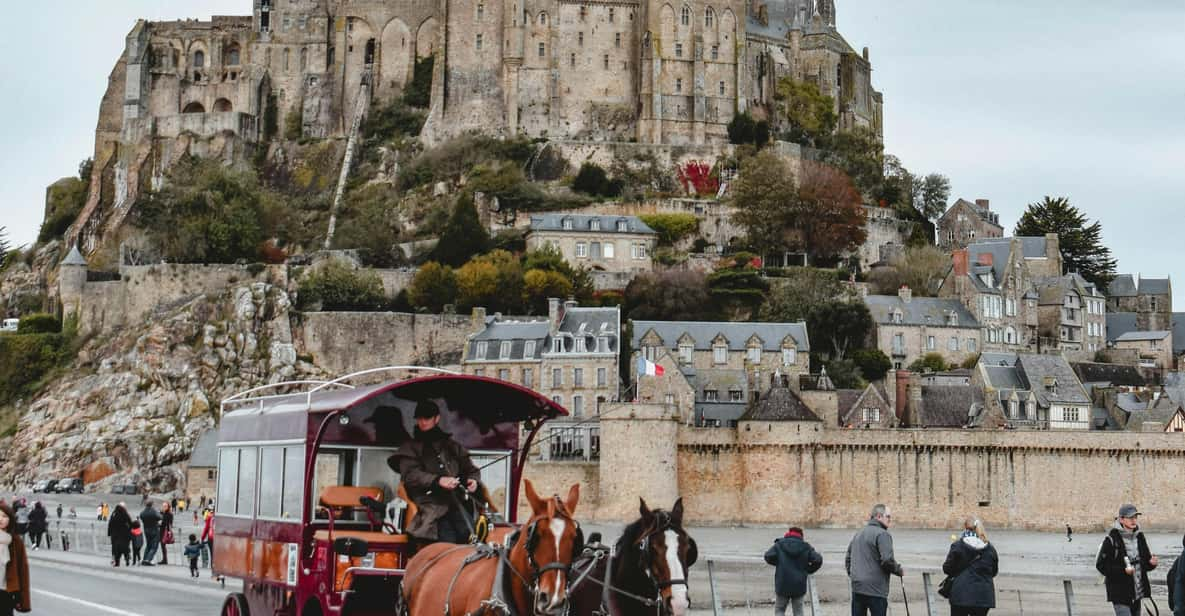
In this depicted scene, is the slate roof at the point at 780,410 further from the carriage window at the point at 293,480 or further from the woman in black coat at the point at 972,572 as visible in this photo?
the carriage window at the point at 293,480

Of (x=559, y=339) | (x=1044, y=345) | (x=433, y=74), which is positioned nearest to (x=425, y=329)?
(x=559, y=339)

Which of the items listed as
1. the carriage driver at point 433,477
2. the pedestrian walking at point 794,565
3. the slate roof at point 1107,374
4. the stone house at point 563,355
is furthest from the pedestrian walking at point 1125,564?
the slate roof at point 1107,374

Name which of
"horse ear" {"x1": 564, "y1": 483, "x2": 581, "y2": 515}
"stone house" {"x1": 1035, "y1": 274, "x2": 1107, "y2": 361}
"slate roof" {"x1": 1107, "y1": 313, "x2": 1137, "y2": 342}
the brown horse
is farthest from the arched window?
"horse ear" {"x1": 564, "y1": 483, "x2": 581, "y2": 515}

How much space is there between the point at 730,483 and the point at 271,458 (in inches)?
1414

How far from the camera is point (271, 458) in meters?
12.2

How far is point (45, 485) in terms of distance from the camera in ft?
168

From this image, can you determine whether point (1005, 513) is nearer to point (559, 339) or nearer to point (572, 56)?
point (559, 339)

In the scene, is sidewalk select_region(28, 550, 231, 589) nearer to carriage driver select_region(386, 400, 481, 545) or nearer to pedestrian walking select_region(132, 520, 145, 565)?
pedestrian walking select_region(132, 520, 145, 565)

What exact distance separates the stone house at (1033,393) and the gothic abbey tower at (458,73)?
65.7 ft

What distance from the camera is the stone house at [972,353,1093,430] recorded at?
51656 mm

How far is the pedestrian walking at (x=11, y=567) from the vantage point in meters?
10.5

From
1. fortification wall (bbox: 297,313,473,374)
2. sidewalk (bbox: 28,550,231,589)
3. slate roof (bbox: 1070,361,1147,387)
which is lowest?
sidewalk (bbox: 28,550,231,589)

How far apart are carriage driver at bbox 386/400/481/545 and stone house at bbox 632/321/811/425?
39.3 metres

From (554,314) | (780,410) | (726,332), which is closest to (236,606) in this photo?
(780,410)
